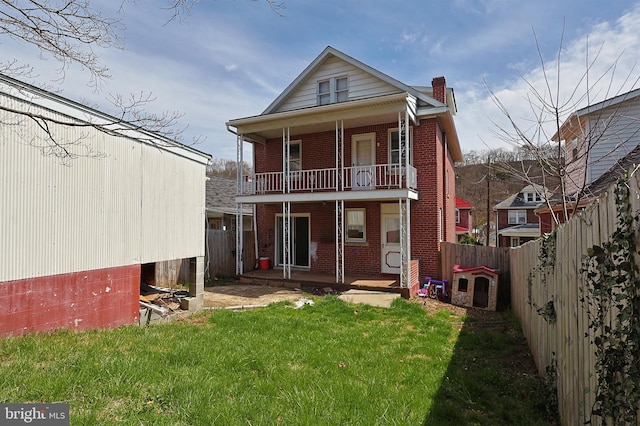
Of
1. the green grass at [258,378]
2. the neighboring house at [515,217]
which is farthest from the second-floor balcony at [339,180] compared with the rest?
the neighboring house at [515,217]

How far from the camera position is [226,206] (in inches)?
845

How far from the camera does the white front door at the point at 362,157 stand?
13.1 m

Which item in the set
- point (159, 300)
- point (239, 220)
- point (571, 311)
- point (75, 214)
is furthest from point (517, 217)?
point (75, 214)

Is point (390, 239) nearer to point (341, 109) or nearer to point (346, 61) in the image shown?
point (341, 109)

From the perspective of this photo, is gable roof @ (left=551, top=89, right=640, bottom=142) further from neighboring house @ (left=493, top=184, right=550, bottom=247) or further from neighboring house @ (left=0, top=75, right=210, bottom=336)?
neighboring house @ (left=493, top=184, right=550, bottom=247)

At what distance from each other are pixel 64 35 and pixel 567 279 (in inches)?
238

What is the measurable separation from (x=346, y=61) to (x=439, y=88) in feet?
12.6

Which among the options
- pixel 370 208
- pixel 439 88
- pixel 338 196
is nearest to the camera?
pixel 338 196

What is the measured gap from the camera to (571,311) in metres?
3.10

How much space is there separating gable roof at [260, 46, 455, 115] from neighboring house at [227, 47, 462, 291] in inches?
1.6

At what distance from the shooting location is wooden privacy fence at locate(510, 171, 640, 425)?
2.40 meters

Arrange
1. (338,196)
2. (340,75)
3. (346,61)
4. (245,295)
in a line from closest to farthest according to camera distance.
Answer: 1. (245,295)
2. (338,196)
3. (346,61)
4. (340,75)

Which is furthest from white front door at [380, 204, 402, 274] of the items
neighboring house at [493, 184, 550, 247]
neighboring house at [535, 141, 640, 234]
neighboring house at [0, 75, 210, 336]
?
neighboring house at [493, 184, 550, 247]

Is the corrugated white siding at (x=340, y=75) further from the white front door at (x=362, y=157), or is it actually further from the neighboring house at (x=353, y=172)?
the white front door at (x=362, y=157)
